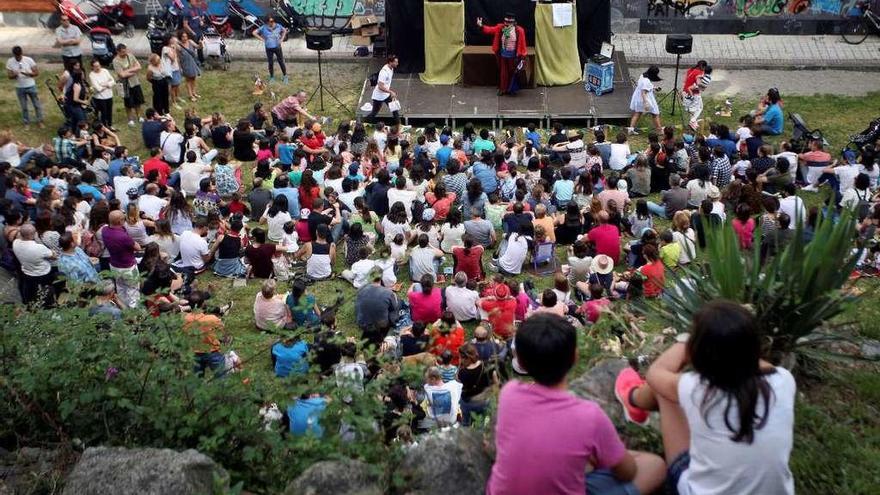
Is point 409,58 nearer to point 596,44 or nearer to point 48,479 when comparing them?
point 596,44

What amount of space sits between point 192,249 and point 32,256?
192 cm

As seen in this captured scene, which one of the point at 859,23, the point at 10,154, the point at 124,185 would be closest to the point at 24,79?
the point at 10,154

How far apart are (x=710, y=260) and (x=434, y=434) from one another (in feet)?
6.87

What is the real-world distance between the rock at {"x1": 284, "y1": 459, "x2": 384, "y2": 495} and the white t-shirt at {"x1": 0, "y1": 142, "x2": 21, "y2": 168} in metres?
11.2

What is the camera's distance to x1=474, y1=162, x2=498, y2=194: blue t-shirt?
13.9 m

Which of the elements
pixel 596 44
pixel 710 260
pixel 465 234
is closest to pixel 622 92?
pixel 596 44

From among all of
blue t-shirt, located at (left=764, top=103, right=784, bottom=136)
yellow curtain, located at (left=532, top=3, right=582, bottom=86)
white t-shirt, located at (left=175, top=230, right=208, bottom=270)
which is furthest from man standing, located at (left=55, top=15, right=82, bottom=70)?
blue t-shirt, located at (left=764, top=103, right=784, bottom=136)

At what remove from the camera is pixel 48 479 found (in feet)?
19.1

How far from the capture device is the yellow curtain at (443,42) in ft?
61.7

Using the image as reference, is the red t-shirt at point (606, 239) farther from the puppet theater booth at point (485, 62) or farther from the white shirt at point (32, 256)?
the white shirt at point (32, 256)

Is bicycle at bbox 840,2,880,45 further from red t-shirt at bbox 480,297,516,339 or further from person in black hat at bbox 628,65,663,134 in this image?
red t-shirt at bbox 480,297,516,339

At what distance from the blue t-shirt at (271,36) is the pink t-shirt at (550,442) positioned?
16057 mm

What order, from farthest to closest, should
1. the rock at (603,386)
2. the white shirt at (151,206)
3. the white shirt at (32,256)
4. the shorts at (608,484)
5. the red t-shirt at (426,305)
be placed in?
1. the white shirt at (151,206)
2. the white shirt at (32,256)
3. the red t-shirt at (426,305)
4. the rock at (603,386)
5. the shorts at (608,484)

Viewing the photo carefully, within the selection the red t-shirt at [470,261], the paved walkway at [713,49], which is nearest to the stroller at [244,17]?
the paved walkway at [713,49]
